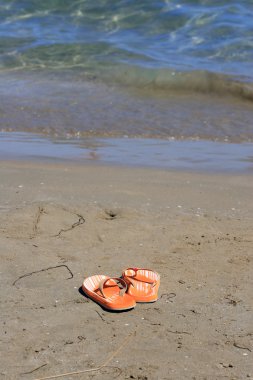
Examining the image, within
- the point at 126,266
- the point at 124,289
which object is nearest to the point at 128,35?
the point at 126,266

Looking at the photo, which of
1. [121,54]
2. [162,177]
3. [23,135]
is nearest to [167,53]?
[121,54]

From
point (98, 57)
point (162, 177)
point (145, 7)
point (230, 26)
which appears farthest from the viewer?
point (145, 7)

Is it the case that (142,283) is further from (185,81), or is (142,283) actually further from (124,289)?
(185,81)

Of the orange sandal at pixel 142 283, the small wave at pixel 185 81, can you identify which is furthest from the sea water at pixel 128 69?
the orange sandal at pixel 142 283

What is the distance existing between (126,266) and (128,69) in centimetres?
666

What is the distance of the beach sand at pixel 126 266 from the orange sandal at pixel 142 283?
1.8 inches

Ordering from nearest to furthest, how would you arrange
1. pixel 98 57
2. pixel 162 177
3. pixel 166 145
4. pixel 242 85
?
1. pixel 162 177
2. pixel 166 145
3. pixel 242 85
4. pixel 98 57

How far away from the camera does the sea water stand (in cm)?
737

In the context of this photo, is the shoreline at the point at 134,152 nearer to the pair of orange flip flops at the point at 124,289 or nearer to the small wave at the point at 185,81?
the pair of orange flip flops at the point at 124,289

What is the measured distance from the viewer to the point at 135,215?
13.9 ft

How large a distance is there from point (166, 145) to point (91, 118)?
1.40 m

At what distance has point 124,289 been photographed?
10.5ft

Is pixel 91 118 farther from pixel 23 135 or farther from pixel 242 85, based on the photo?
pixel 242 85

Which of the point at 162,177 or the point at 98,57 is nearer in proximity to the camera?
the point at 162,177
